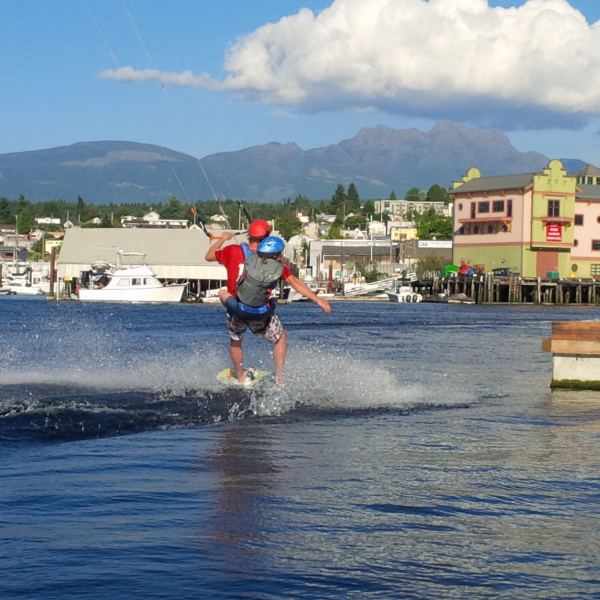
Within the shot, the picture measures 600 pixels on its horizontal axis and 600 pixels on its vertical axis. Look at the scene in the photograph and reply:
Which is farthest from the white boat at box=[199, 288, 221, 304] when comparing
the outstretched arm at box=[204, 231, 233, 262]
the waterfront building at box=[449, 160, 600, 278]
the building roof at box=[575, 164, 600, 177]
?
the outstretched arm at box=[204, 231, 233, 262]

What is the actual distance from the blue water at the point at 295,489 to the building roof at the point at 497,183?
8766cm

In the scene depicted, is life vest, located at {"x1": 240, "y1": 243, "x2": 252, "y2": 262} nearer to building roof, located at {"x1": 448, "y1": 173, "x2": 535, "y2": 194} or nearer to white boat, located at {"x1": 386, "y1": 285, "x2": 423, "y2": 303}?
building roof, located at {"x1": 448, "y1": 173, "x2": 535, "y2": 194}

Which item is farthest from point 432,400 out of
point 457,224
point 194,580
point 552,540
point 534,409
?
point 457,224

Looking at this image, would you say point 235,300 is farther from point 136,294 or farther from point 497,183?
point 497,183

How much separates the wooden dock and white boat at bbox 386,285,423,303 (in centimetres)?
9175

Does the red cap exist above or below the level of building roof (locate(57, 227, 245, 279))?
below

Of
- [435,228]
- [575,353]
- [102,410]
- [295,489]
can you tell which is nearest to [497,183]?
[435,228]

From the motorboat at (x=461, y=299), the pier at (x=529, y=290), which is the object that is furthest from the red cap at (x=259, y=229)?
the motorboat at (x=461, y=299)

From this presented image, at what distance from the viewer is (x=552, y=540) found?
23.2 ft

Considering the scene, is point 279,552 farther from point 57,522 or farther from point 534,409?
point 534,409

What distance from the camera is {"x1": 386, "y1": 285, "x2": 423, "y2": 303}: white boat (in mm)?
108000

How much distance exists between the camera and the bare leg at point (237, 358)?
14.2m

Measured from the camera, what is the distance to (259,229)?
1382cm

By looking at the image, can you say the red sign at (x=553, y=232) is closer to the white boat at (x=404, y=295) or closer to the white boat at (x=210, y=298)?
the white boat at (x=404, y=295)
